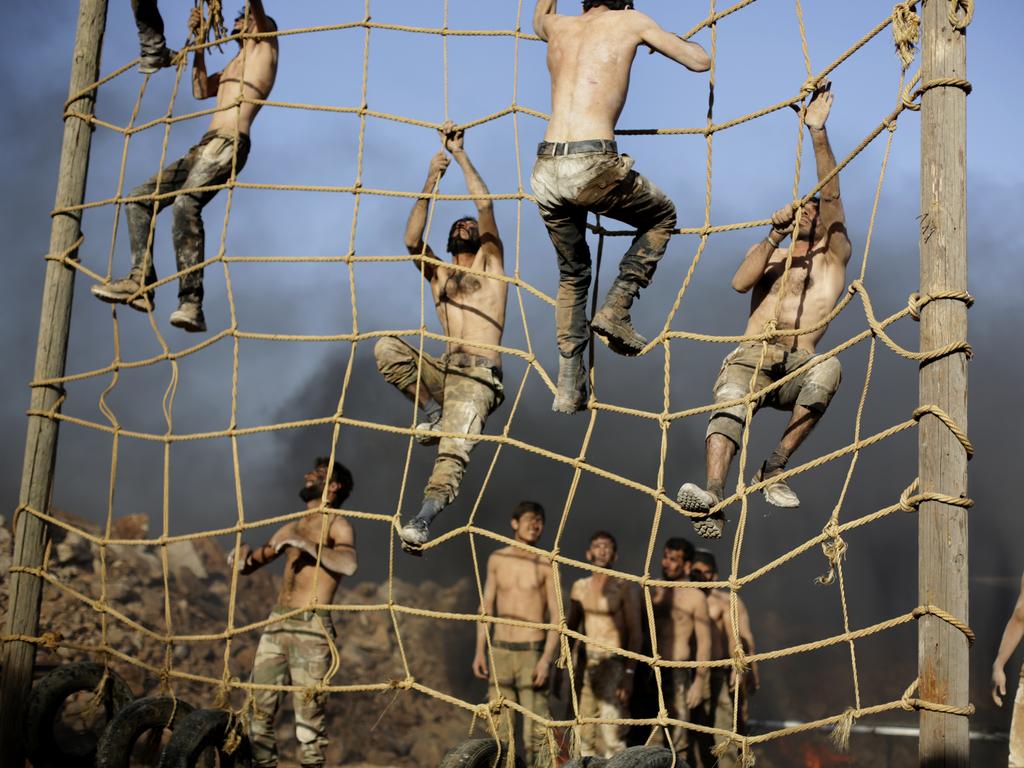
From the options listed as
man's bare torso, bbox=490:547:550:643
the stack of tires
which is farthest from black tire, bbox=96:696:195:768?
man's bare torso, bbox=490:547:550:643

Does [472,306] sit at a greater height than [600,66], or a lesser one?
lesser

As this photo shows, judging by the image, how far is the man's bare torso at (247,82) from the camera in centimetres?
704

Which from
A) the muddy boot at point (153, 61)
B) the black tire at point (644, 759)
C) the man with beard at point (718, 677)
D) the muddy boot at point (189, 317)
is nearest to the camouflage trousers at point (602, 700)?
the man with beard at point (718, 677)

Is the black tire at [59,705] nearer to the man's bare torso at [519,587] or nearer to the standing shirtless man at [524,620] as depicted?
the standing shirtless man at [524,620]

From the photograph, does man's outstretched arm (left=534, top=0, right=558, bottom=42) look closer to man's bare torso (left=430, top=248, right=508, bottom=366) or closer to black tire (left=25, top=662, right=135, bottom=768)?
man's bare torso (left=430, top=248, right=508, bottom=366)

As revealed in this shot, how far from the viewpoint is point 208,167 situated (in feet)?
23.1

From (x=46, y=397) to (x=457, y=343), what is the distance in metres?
2.19

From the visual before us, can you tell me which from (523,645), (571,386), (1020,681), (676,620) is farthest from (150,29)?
(1020,681)

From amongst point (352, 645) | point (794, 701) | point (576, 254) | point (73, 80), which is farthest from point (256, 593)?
point (576, 254)

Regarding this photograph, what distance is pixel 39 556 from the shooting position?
7.04 metres

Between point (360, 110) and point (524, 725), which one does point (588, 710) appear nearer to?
point (524, 725)

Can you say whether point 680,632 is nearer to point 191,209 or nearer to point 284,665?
point 284,665

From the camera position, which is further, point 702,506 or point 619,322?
point 619,322

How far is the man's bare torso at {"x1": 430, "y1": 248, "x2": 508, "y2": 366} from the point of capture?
6613 mm
